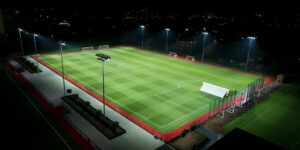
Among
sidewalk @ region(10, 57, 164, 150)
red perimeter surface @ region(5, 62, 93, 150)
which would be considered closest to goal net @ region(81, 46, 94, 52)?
red perimeter surface @ region(5, 62, 93, 150)

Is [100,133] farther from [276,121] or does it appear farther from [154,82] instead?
[276,121]

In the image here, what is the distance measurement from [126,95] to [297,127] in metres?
22.1

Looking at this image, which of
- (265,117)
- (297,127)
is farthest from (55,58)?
(297,127)

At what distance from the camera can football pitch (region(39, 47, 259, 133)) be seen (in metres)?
29.2

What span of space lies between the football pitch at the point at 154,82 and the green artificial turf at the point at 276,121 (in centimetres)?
529

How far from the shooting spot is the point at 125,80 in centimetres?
4009

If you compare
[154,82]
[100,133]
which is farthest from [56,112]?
[154,82]

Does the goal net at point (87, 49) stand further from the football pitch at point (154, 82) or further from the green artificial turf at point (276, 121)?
the green artificial turf at point (276, 121)

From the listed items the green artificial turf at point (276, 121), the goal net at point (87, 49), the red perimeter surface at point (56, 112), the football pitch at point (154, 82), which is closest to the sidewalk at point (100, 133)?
the red perimeter surface at point (56, 112)

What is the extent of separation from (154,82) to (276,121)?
19.2m

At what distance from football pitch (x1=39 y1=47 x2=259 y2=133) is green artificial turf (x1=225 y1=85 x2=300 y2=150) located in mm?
5291

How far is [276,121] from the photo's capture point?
28.0 m

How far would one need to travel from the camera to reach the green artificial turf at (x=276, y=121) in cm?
2473

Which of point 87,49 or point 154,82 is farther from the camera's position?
point 87,49
